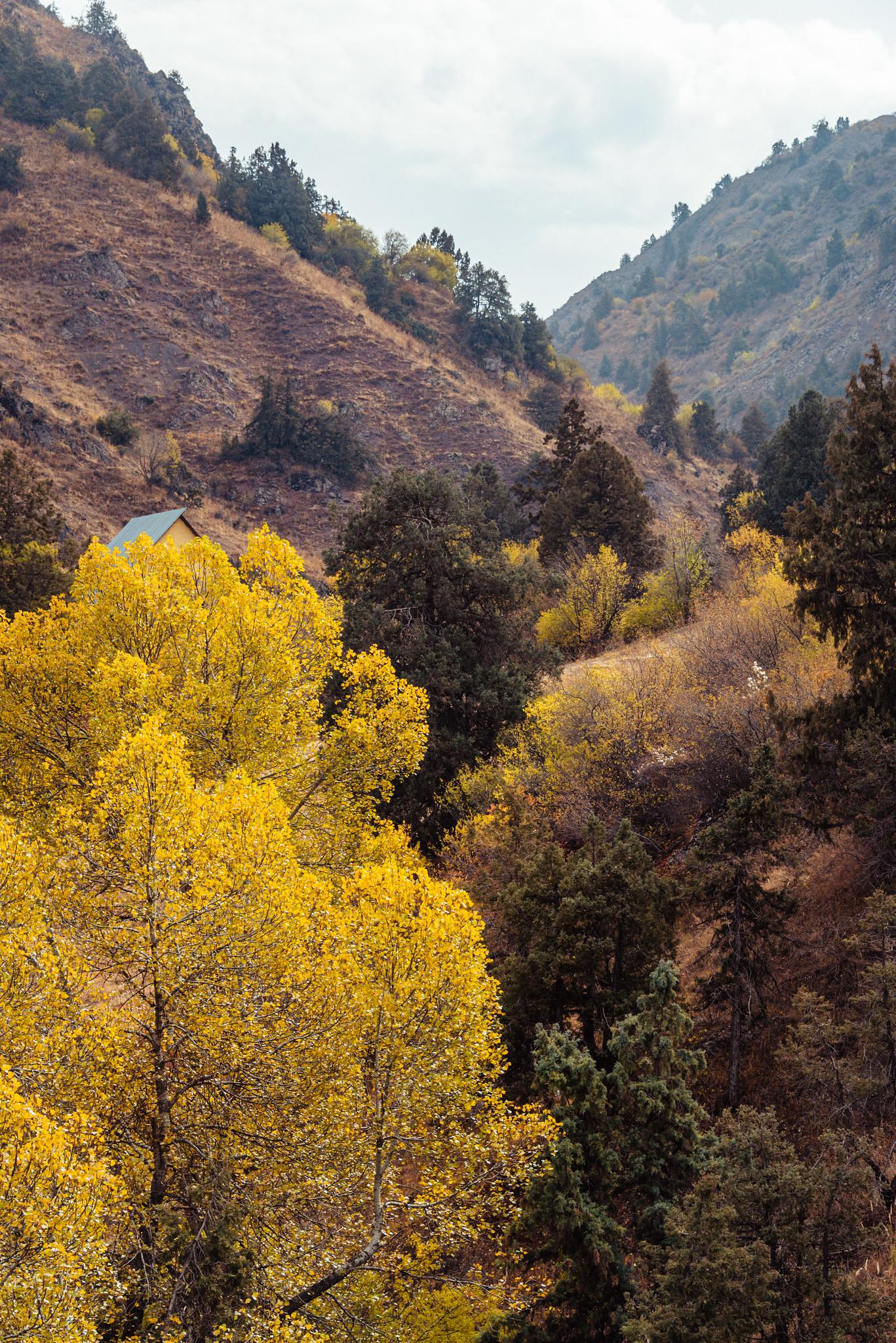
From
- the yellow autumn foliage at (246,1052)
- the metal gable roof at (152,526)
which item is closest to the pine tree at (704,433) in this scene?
the metal gable roof at (152,526)

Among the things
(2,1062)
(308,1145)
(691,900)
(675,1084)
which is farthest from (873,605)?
(2,1062)

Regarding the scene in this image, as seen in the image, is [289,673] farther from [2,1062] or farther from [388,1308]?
[388,1308]

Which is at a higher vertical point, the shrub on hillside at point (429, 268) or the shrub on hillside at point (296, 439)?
the shrub on hillside at point (429, 268)

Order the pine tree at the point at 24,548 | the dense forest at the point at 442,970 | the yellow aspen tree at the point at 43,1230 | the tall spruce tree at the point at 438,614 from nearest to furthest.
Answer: the yellow aspen tree at the point at 43,1230
the dense forest at the point at 442,970
the tall spruce tree at the point at 438,614
the pine tree at the point at 24,548

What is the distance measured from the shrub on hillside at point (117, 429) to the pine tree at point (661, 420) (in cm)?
4693

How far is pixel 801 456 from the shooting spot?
4031cm

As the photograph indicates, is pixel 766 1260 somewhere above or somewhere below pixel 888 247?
below

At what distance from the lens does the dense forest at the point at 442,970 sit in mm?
8250

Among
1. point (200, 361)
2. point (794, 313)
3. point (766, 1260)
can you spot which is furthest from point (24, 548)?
point (794, 313)

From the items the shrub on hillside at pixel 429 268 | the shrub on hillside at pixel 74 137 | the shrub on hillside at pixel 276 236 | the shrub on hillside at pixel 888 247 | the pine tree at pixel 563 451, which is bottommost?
the pine tree at pixel 563 451

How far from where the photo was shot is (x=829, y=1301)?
710 cm

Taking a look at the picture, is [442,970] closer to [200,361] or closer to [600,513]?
[600,513]

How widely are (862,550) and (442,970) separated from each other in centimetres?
945

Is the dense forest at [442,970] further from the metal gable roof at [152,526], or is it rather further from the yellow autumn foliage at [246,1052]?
the metal gable roof at [152,526]
